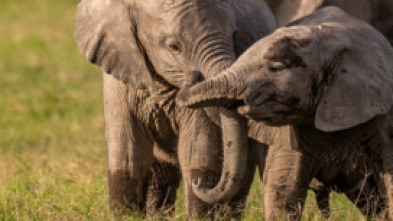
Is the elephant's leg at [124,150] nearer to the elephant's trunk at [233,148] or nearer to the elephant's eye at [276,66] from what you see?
the elephant's trunk at [233,148]

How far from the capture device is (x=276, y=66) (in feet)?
16.3

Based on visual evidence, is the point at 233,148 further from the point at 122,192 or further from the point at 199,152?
the point at 122,192

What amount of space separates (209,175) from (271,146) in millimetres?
423

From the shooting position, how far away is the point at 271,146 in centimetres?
543

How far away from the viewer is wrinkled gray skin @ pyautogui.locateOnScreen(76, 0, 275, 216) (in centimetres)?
538

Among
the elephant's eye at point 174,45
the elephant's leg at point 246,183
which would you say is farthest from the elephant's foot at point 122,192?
the elephant's eye at point 174,45

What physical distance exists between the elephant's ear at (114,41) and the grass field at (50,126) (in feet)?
2.31

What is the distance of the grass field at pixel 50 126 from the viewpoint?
19.8 ft

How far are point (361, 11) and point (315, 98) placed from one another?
1.94m

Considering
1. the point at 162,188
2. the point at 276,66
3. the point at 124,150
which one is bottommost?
the point at 162,188

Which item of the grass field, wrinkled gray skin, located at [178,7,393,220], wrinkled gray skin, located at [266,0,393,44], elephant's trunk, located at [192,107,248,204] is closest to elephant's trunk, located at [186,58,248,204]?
elephant's trunk, located at [192,107,248,204]

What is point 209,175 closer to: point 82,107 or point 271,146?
point 271,146

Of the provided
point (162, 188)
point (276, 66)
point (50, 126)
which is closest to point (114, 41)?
point (276, 66)

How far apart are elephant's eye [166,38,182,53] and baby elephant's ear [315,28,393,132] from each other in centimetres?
75
